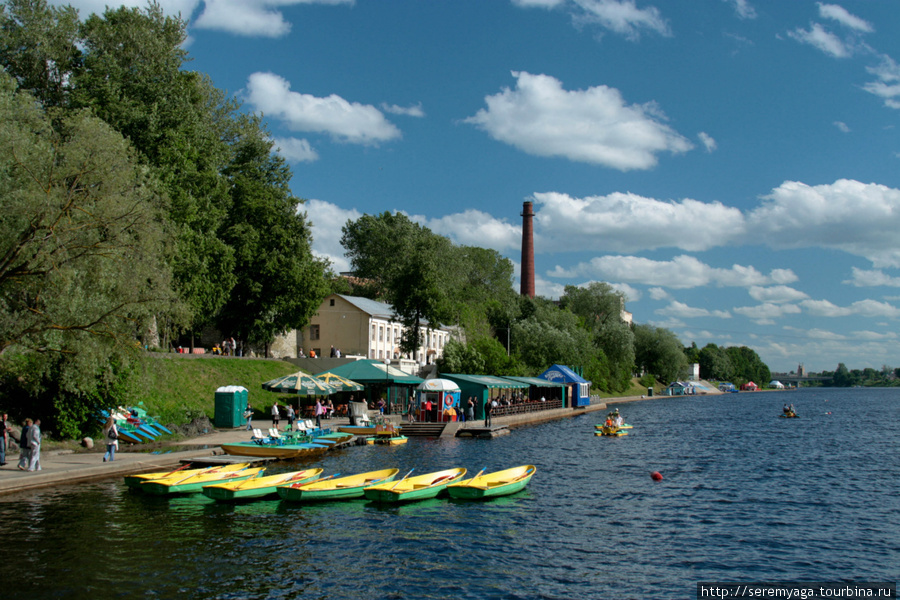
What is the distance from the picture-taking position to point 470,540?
1759 cm

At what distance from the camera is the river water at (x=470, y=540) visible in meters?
13.9

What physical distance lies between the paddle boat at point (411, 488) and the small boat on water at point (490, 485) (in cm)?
55

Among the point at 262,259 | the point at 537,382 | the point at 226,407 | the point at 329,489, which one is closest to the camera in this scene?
the point at 329,489

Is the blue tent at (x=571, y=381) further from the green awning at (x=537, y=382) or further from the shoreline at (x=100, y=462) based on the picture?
the shoreline at (x=100, y=462)

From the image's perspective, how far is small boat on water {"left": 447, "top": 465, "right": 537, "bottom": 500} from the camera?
22.1 metres

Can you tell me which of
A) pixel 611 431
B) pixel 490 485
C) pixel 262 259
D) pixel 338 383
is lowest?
pixel 611 431

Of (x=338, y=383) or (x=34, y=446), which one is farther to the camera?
(x=338, y=383)

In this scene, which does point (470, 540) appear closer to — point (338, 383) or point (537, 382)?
point (338, 383)

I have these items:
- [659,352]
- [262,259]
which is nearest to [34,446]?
[262,259]

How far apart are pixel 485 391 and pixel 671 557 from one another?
34379mm

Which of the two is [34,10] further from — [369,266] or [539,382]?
[369,266]

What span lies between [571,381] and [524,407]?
14245mm

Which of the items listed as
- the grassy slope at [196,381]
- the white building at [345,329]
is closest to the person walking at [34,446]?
the grassy slope at [196,381]

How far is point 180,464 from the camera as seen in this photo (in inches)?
1009
